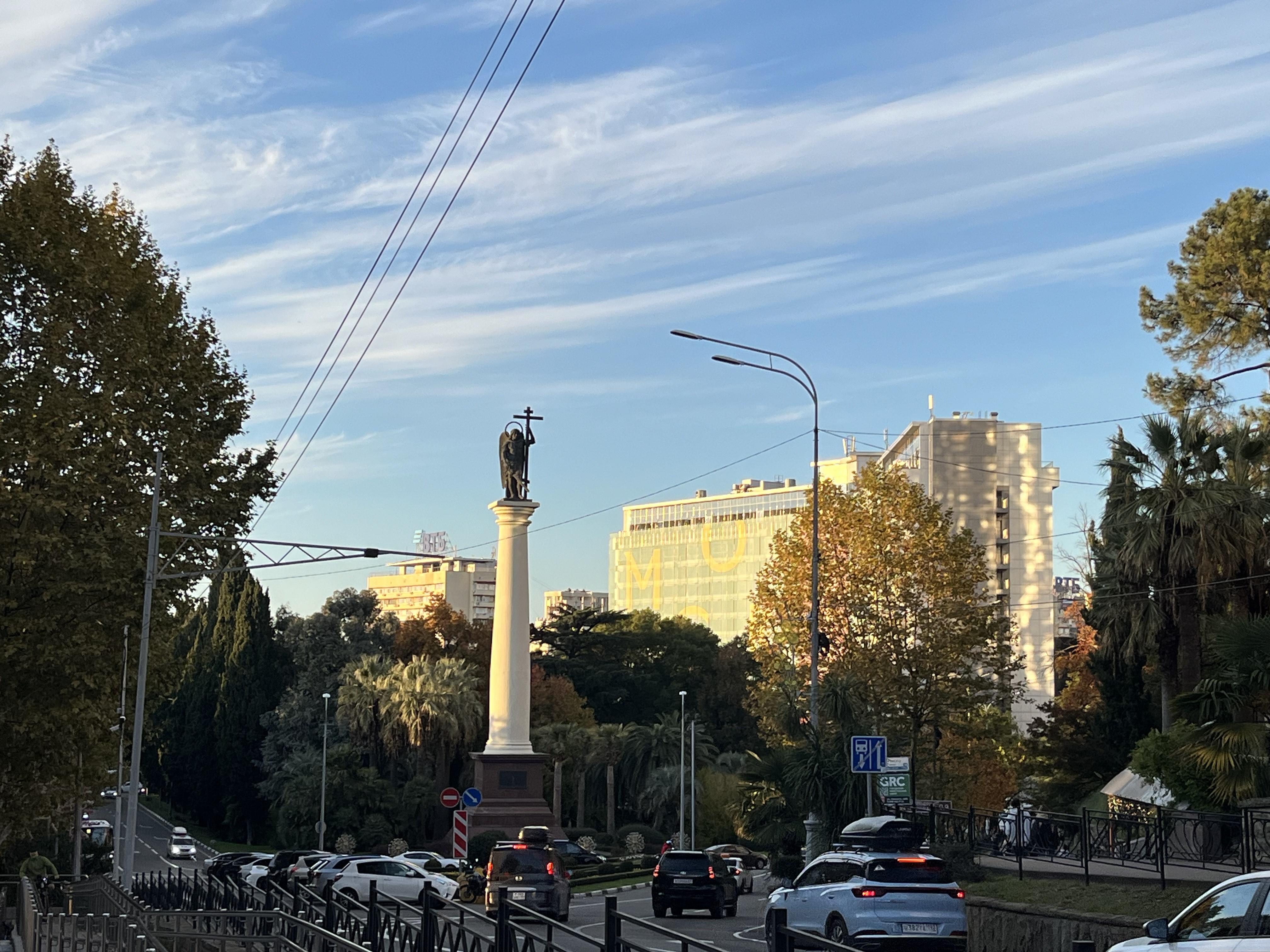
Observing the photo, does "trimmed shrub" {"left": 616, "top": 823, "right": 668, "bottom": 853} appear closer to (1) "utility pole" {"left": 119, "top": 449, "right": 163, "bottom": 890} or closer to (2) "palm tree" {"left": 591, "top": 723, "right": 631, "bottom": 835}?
(2) "palm tree" {"left": 591, "top": 723, "right": 631, "bottom": 835}

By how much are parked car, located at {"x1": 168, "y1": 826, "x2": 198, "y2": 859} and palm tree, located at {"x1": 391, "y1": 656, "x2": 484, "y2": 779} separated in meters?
10.9

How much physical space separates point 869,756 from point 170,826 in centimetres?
7026

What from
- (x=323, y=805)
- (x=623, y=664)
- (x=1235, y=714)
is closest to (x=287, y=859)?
(x=323, y=805)

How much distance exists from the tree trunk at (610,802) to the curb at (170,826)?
1859 cm

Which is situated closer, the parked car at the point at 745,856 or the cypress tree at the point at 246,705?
the parked car at the point at 745,856

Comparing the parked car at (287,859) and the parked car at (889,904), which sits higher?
the parked car at (889,904)

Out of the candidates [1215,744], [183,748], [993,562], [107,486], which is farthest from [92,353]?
[993,562]

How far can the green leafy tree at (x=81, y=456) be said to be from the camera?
2717cm

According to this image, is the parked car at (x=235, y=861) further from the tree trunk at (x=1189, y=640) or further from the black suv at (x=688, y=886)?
the tree trunk at (x=1189, y=640)

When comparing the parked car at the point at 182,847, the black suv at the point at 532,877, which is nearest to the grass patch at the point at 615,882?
the black suv at the point at 532,877

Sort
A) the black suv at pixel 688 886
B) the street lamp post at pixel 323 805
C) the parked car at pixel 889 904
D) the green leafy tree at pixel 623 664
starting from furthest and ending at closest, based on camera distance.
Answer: the green leafy tree at pixel 623 664 → the street lamp post at pixel 323 805 → the black suv at pixel 688 886 → the parked car at pixel 889 904

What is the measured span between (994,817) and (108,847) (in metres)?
37.8

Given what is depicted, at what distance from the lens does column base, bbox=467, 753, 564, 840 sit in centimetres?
5869

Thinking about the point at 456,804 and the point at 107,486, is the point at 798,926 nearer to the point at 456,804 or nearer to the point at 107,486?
the point at 107,486
